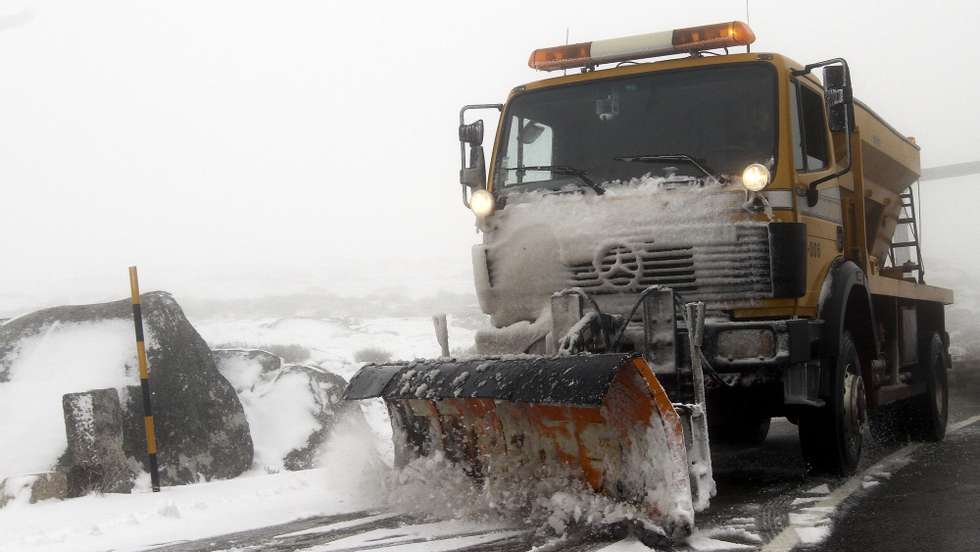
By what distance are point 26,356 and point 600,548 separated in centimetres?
669

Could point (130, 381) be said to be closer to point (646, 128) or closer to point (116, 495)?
point (116, 495)

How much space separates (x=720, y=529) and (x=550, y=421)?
0.95 m

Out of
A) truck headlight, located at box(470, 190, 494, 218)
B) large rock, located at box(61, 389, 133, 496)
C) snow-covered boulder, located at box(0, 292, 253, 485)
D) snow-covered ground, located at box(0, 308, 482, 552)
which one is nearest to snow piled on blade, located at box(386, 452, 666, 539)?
snow-covered ground, located at box(0, 308, 482, 552)

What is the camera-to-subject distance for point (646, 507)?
4.73 meters

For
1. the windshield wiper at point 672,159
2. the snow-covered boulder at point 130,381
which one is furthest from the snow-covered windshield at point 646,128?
the snow-covered boulder at point 130,381

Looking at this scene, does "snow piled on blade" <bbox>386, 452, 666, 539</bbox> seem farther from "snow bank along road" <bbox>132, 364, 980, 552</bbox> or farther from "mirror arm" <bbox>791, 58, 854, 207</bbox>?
"mirror arm" <bbox>791, 58, 854, 207</bbox>

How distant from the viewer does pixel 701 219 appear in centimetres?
618

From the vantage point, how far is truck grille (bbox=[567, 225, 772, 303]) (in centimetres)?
613

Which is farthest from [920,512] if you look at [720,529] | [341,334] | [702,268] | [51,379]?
[341,334]

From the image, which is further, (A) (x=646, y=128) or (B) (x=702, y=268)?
(A) (x=646, y=128)

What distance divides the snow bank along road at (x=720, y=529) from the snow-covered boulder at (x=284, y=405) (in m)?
4.10

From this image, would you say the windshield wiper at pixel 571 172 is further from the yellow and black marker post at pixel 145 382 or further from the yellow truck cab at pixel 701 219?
the yellow and black marker post at pixel 145 382

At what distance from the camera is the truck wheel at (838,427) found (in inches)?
257

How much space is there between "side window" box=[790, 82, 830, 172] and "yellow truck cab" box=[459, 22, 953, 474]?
0.02 metres
